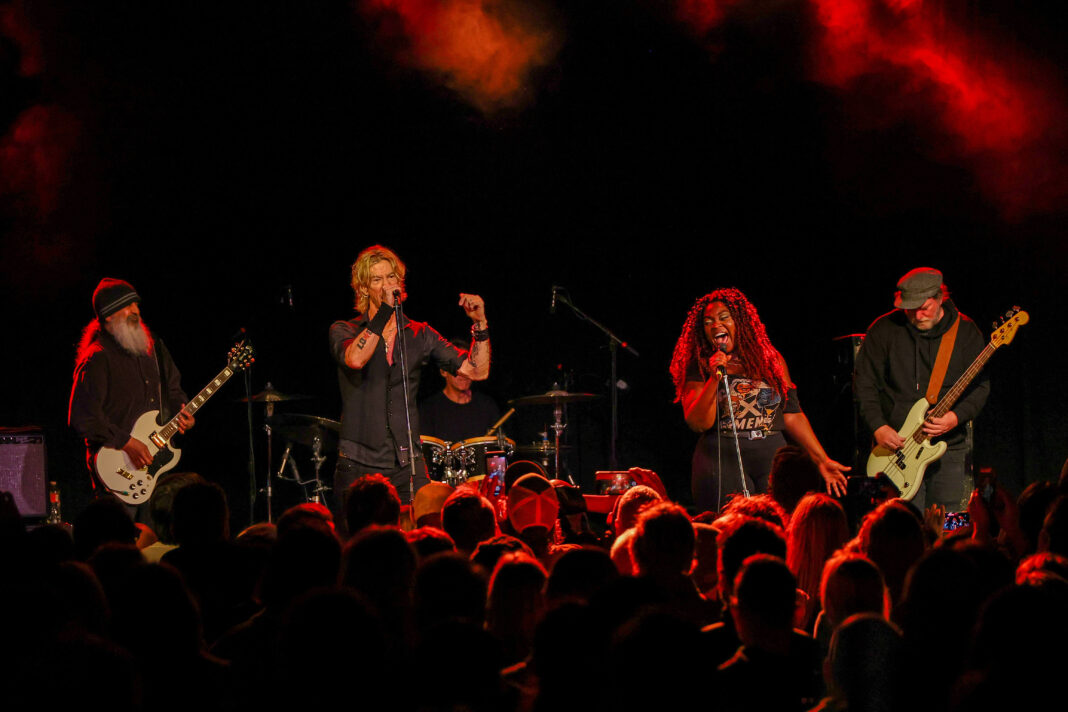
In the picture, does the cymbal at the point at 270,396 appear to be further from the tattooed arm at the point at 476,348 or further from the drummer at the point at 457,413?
the tattooed arm at the point at 476,348

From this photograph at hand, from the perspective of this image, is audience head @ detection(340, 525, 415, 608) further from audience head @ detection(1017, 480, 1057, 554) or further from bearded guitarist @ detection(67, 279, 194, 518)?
bearded guitarist @ detection(67, 279, 194, 518)

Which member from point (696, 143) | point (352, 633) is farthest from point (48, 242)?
point (352, 633)

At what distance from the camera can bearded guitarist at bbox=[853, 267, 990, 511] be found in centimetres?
800

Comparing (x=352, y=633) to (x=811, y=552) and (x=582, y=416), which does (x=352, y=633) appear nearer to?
(x=811, y=552)

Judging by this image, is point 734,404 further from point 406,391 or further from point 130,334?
point 130,334

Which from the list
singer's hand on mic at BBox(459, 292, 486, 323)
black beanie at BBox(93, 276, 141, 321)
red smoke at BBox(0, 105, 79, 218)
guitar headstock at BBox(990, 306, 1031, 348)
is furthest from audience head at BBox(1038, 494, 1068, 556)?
red smoke at BBox(0, 105, 79, 218)

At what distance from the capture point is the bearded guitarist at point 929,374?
26.2 feet

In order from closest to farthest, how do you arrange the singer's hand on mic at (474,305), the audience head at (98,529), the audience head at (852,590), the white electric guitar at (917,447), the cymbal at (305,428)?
the audience head at (852,590) < the audience head at (98,529) < the singer's hand on mic at (474,305) < the white electric guitar at (917,447) < the cymbal at (305,428)

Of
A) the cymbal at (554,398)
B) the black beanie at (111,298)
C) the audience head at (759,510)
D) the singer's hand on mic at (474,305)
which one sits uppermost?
the black beanie at (111,298)

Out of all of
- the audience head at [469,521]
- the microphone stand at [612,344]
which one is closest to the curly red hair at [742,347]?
the microphone stand at [612,344]

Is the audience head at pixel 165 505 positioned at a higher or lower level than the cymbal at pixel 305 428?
lower

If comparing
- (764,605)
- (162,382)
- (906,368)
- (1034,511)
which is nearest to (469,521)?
(764,605)

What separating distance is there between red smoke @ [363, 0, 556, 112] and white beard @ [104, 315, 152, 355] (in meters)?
4.25

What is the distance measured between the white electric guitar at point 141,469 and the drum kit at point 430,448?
1084 millimetres
